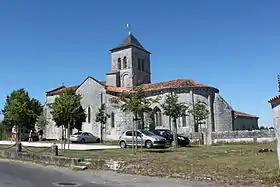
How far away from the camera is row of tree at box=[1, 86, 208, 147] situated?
2364cm

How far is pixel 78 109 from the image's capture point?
1801 inches

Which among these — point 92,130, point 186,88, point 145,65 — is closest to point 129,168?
point 186,88

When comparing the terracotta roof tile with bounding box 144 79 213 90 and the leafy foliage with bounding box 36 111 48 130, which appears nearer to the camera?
the terracotta roof tile with bounding box 144 79 213 90

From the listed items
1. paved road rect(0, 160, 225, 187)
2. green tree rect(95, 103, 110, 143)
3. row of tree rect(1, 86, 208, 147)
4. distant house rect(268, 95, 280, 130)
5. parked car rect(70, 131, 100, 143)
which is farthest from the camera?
green tree rect(95, 103, 110, 143)

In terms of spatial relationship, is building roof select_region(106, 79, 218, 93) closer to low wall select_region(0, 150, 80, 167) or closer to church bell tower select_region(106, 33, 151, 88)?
church bell tower select_region(106, 33, 151, 88)

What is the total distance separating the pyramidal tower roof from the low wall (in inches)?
1765

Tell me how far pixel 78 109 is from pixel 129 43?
83.7 ft

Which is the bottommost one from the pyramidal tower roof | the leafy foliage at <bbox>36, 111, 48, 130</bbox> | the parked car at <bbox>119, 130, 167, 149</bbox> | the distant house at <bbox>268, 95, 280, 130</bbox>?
the parked car at <bbox>119, 130, 167, 149</bbox>

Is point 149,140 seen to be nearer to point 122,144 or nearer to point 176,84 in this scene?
point 122,144

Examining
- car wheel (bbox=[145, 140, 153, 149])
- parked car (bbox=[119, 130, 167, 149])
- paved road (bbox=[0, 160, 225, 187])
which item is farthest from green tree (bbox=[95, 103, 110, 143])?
paved road (bbox=[0, 160, 225, 187])

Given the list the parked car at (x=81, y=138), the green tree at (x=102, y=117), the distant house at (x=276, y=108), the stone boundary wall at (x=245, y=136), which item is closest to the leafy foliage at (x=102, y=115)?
the green tree at (x=102, y=117)

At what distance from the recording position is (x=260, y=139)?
37188mm

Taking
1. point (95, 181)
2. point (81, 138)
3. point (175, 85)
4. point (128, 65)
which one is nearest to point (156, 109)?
point (175, 85)

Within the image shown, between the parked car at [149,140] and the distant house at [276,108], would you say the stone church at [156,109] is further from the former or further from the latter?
the distant house at [276,108]
